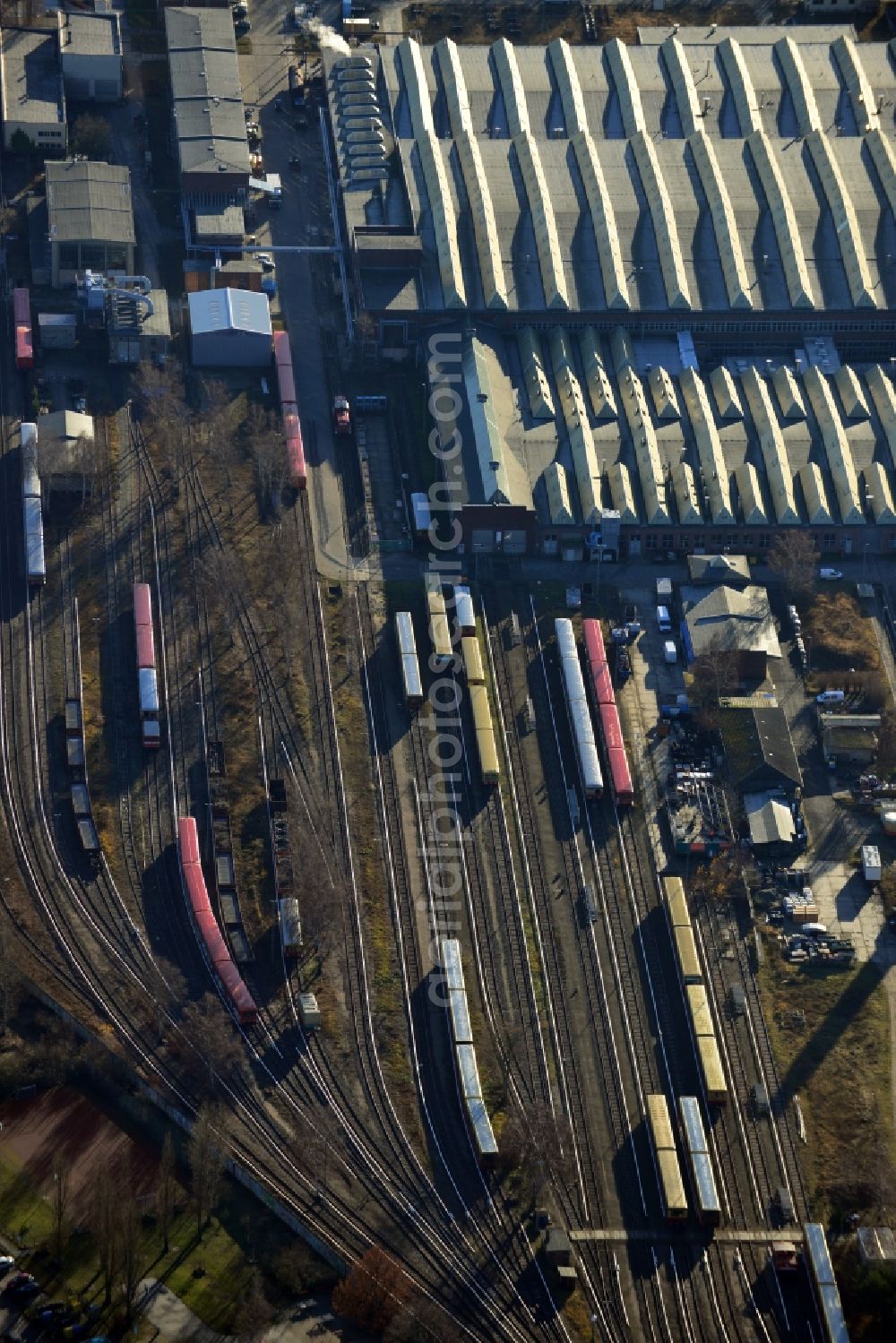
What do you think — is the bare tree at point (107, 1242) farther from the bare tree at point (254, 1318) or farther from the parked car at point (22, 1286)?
the bare tree at point (254, 1318)

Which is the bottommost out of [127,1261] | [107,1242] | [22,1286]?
[22,1286]

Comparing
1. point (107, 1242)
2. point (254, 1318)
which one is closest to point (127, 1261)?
point (107, 1242)

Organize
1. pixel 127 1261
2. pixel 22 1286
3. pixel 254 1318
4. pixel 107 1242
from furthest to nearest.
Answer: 1. pixel 22 1286
2. pixel 107 1242
3. pixel 254 1318
4. pixel 127 1261

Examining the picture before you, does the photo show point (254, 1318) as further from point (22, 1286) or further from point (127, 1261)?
point (22, 1286)

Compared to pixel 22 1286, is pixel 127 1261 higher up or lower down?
higher up

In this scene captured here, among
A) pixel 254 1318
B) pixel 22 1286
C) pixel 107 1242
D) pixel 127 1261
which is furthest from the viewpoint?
pixel 22 1286

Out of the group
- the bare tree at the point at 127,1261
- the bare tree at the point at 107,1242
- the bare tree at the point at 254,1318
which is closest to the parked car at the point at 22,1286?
the bare tree at the point at 107,1242

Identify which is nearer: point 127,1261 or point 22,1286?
point 127,1261

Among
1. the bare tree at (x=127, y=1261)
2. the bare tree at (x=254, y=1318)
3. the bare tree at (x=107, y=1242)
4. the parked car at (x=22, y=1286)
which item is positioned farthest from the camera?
the parked car at (x=22, y=1286)

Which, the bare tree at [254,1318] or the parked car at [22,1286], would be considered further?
the parked car at [22,1286]

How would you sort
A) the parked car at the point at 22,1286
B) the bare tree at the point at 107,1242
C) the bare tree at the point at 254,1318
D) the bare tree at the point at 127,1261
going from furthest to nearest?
1. the parked car at the point at 22,1286
2. the bare tree at the point at 107,1242
3. the bare tree at the point at 254,1318
4. the bare tree at the point at 127,1261

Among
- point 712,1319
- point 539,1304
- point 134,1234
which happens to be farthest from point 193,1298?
point 712,1319

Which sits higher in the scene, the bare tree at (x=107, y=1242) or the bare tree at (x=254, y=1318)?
the bare tree at (x=107, y=1242)
